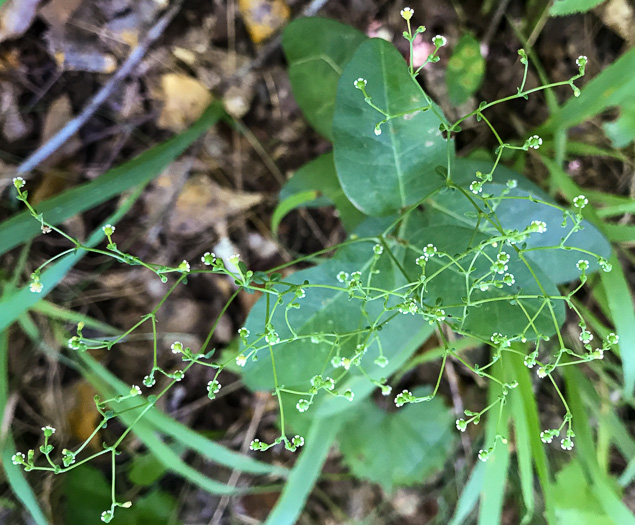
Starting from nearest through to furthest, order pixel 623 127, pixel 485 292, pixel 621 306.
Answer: pixel 485 292
pixel 621 306
pixel 623 127

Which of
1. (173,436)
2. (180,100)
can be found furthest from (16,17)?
(173,436)

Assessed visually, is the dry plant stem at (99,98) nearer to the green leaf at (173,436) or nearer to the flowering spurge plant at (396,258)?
the flowering spurge plant at (396,258)

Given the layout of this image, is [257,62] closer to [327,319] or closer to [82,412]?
[327,319]

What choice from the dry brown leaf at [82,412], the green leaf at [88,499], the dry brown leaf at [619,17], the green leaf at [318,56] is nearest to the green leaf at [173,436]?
the dry brown leaf at [82,412]

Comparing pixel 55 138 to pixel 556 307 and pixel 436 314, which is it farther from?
pixel 556 307

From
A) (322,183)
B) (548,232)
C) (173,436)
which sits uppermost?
(322,183)

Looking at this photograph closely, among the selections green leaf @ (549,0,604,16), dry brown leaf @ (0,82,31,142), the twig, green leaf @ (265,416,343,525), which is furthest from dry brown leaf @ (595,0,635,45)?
dry brown leaf @ (0,82,31,142)

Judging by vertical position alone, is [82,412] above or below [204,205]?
below
